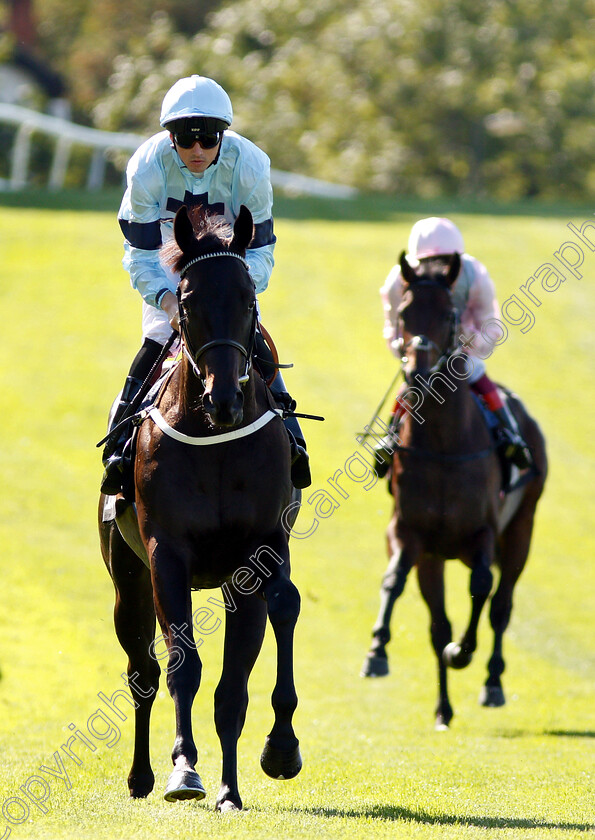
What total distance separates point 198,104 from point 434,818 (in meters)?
3.37

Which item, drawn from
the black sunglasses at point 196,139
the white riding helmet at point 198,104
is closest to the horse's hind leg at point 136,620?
the black sunglasses at point 196,139

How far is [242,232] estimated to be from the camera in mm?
5238

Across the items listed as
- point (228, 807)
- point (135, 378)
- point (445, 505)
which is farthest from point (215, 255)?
point (445, 505)

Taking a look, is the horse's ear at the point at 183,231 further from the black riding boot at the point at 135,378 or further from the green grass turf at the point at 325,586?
Result: the green grass turf at the point at 325,586

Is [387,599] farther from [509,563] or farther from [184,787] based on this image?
[184,787]

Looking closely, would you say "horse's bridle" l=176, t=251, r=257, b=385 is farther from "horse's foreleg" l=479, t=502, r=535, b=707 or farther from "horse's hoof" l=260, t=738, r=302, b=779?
"horse's foreleg" l=479, t=502, r=535, b=707

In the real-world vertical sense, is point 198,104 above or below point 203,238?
above

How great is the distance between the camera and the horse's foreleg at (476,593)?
26.1 ft

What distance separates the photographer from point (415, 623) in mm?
12852

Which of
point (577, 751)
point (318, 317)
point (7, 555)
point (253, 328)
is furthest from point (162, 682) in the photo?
point (318, 317)

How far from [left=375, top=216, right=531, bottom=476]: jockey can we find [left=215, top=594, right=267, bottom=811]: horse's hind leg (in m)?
3.17

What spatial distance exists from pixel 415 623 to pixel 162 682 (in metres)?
3.18

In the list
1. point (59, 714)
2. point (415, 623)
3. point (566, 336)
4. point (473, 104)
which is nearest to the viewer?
point (59, 714)

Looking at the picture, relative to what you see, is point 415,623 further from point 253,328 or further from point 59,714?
point 253,328
